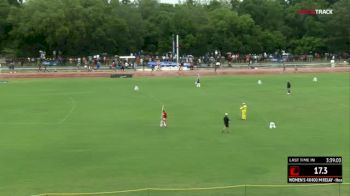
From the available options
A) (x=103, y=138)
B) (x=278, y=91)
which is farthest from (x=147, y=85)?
(x=103, y=138)

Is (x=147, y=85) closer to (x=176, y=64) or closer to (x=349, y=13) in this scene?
(x=176, y=64)

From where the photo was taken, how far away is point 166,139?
32.5 m

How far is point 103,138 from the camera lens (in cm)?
3294

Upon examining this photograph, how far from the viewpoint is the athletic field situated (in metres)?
23.9

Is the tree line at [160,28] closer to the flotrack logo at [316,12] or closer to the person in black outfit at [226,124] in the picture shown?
the flotrack logo at [316,12]

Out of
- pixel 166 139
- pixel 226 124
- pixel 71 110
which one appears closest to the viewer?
pixel 166 139

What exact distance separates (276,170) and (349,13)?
7541 centimetres

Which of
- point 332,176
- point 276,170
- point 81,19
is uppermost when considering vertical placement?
point 81,19
